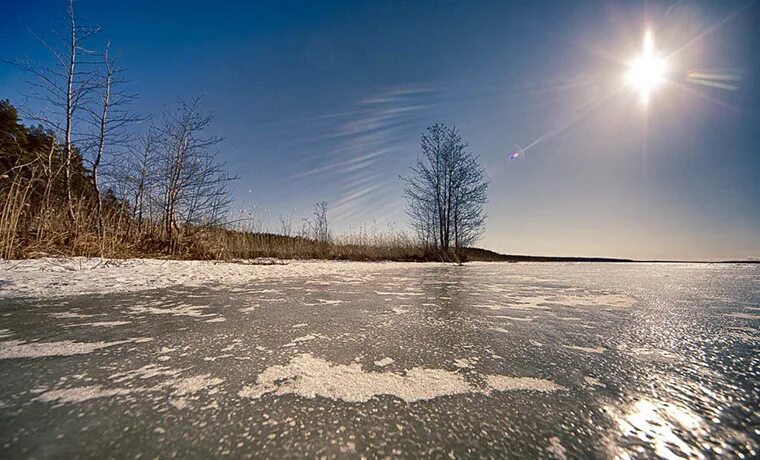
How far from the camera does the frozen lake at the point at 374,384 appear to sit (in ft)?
1.47

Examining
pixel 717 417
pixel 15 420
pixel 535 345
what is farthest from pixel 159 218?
pixel 717 417

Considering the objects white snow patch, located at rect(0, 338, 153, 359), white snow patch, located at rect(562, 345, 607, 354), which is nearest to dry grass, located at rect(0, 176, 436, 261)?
white snow patch, located at rect(0, 338, 153, 359)

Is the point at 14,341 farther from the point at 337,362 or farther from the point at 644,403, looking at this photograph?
the point at 644,403

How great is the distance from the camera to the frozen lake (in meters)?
0.45

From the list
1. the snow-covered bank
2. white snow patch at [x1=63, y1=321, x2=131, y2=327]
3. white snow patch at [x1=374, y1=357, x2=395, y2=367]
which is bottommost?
white snow patch at [x1=374, y1=357, x2=395, y2=367]

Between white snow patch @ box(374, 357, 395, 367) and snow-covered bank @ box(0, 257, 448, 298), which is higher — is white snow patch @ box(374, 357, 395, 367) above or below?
below

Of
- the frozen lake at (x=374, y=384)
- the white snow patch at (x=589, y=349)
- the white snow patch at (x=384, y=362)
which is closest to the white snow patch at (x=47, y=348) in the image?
the frozen lake at (x=374, y=384)

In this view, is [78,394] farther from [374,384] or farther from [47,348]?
[374,384]

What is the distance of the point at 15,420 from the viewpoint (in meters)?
0.50

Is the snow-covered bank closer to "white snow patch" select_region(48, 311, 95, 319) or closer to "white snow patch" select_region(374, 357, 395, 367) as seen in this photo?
"white snow patch" select_region(48, 311, 95, 319)

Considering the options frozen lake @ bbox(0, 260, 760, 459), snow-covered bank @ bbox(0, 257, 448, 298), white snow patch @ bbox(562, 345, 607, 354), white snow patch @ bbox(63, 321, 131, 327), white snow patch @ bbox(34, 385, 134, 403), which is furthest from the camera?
snow-covered bank @ bbox(0, 257, 448, 298)

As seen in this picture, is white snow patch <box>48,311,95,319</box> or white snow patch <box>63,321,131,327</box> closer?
white snow patch <box>63,321,131,327</box>

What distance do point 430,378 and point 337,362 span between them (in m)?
0.25

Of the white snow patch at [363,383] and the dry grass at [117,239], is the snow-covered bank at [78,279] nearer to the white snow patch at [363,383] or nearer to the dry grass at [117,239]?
the dry grass at [117,239]
